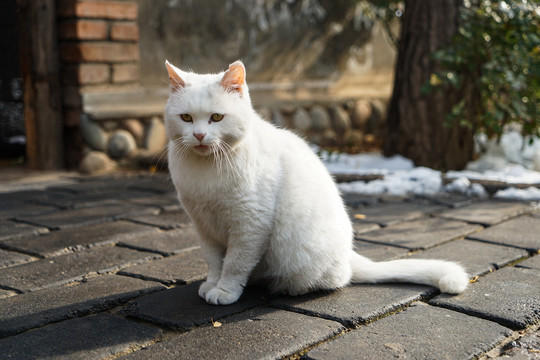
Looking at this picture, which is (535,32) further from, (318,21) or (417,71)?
(318,21)

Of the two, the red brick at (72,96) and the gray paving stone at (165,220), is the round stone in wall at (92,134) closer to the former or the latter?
the red brick at (72,96)

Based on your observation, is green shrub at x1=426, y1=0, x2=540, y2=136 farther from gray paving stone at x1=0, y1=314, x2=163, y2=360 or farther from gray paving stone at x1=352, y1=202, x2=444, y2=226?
gray paving stone at x1=0, y1=314, x2=163, y2=360

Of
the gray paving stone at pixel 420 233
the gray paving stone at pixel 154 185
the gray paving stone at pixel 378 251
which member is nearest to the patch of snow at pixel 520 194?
the gray paving stone at pixel 420 233

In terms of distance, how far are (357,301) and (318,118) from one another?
5.01 meters

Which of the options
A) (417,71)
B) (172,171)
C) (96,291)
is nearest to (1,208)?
(96,291)

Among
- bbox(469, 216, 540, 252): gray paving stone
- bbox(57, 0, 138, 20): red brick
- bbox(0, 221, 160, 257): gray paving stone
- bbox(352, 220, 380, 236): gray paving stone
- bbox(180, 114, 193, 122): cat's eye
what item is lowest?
bbox(352, 220, 380, 236): gray paving stone

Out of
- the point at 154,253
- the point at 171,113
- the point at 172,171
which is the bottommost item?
the point at 154,253

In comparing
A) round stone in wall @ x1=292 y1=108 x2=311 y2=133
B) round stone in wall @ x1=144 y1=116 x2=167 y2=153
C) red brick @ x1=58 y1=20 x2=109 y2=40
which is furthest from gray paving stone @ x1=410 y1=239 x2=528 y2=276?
round stone in wall @ x1=292 y1=108 x2=311 y2=133

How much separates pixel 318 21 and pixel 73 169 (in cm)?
341

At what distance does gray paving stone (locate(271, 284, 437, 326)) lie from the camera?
2.15 metres

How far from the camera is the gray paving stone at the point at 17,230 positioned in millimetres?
3209

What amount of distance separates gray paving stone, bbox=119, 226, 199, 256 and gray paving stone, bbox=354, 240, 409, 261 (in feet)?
2.83

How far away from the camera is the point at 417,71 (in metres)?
5.21

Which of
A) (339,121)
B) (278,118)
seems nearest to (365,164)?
(278,118)
